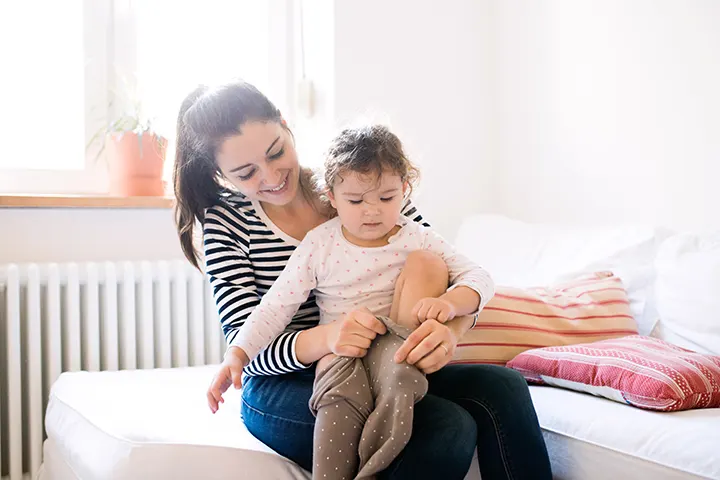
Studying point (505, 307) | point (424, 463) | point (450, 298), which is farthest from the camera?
point (505, 307)

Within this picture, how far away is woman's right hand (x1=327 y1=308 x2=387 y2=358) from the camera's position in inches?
41.4

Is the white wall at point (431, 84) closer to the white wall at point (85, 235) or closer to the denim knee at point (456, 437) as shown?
the white wall at point (85, 235)

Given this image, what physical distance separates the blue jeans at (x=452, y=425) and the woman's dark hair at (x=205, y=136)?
1.18 feet

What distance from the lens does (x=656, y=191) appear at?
6.13ft

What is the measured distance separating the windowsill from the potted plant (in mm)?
71

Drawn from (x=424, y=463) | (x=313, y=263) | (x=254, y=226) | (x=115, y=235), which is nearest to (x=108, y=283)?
(x=115, y=235)

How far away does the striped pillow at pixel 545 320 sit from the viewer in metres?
1.47

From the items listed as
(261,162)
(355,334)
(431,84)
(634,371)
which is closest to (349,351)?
(355,334)

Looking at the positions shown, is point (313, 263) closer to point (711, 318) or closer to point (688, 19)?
point (711, 318)

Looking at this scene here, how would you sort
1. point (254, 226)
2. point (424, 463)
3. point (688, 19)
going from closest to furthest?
point (424, 463) < point (254, 226) < point (688, 19)

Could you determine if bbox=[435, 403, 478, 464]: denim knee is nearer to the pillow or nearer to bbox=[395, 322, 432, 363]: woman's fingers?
bbox=[395, 322, 432, 363]: woman's fingers

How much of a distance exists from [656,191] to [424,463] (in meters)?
1.20

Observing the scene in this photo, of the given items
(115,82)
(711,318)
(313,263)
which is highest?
(115,82)

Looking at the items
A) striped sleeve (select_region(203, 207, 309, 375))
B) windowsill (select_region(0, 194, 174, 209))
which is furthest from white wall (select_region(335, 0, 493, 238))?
striped sleeve (select_region(203, 207, 309, 375))
